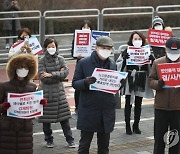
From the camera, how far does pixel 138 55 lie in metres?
8.95

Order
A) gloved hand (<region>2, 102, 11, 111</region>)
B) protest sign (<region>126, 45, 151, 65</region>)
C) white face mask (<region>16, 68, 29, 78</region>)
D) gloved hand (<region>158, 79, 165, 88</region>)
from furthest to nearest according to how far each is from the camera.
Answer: protest sign (<region>126, 45, 151, 65</region>) < gloved hand (<region>158, 79, 165, 88</region>) < white face mask (<region>16, 68, 29, 78</region>) < gloved hand (<region>2, 102, 11, 111</region>)

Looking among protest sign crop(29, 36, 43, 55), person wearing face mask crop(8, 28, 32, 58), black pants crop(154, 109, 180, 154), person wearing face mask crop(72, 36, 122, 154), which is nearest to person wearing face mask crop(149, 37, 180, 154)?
black pants crop(154, 109, 180, 154)

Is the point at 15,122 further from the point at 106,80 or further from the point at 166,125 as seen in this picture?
the point at 166,125

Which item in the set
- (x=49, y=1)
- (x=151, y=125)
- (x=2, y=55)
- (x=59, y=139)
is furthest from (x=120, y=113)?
(x=49, y=1)

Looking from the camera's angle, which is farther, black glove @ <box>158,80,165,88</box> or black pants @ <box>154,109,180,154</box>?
black pants @ <box>154,109,180,154</box>

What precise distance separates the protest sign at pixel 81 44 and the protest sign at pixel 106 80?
11.4 feet

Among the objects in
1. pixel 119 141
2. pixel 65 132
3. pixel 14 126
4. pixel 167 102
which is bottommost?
pixel 119 141


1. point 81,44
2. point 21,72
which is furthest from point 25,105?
point 81,44

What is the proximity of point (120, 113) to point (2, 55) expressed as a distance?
5440 millimetres

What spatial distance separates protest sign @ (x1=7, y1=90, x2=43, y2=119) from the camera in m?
6.49

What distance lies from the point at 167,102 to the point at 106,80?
85 centimetres

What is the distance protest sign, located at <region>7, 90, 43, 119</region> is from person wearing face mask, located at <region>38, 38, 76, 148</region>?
1.66 m

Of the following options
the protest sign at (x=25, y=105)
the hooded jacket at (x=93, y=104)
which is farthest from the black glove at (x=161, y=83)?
the protest sign at (x=25, y=105)

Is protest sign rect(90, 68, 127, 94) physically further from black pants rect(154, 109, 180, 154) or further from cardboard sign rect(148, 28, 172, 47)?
cardboard sign rect(148, 28, 172, 47)
